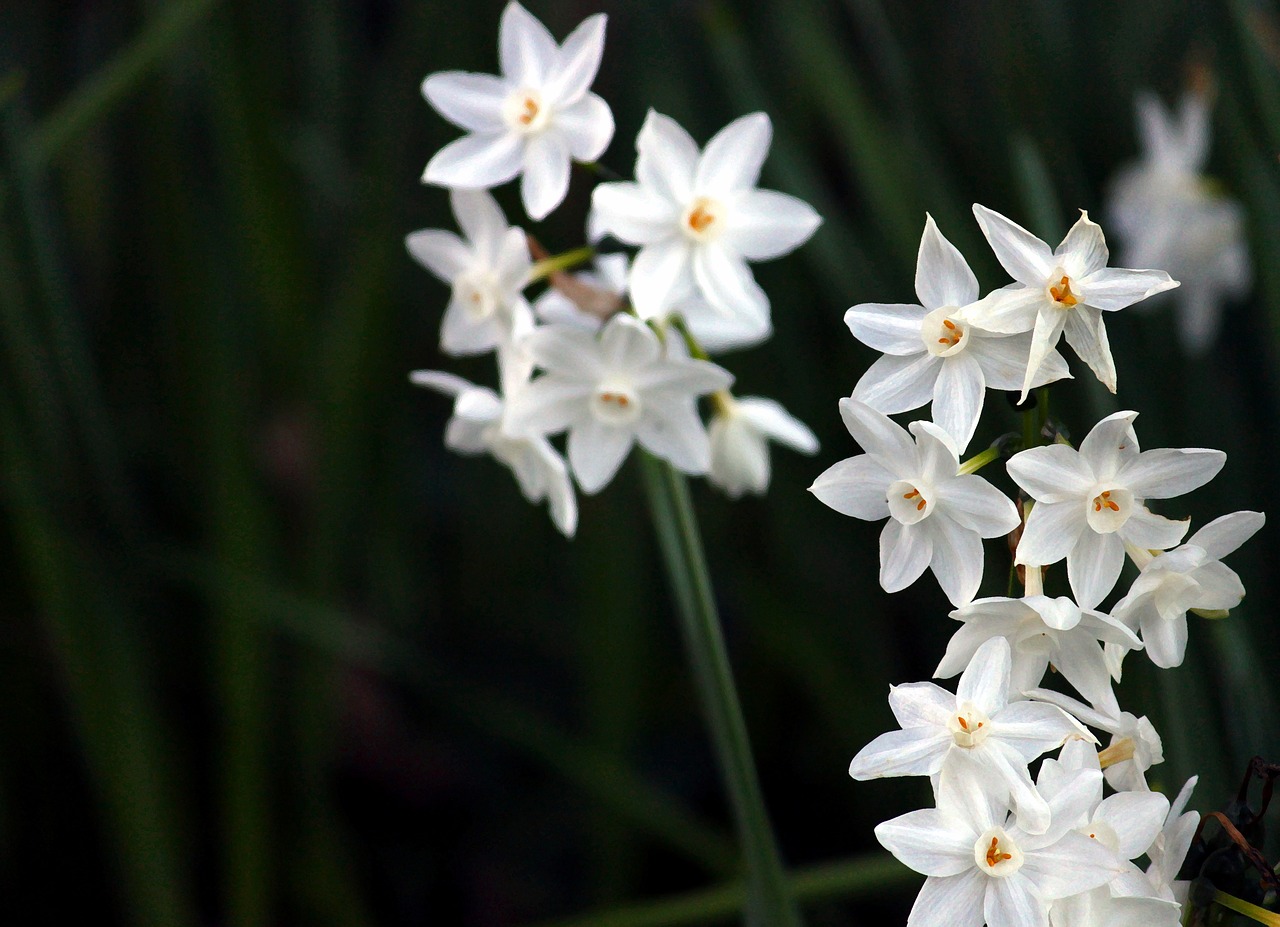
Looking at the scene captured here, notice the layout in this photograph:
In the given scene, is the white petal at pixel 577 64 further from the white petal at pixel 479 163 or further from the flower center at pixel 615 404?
the flower center at pixel 615 404

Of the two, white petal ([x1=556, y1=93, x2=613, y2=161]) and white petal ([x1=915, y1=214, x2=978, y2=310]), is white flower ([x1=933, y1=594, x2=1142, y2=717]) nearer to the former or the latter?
white petal ([x1=915, y1=214, x2=978, y2=310])

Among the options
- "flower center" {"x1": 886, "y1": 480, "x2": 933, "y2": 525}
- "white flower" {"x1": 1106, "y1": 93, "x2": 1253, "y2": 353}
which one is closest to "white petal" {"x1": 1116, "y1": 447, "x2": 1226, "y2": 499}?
"flower center" {"x1": 886, "y1": 480, "x2": 933, "y2": 525}

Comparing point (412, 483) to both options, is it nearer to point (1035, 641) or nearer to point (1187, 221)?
point (1187, 221)

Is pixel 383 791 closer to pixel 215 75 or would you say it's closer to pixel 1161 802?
pixel 215 75

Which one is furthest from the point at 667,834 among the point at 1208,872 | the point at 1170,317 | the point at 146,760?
the point at 1170,317

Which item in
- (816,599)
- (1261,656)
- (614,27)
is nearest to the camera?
(1261,656)
